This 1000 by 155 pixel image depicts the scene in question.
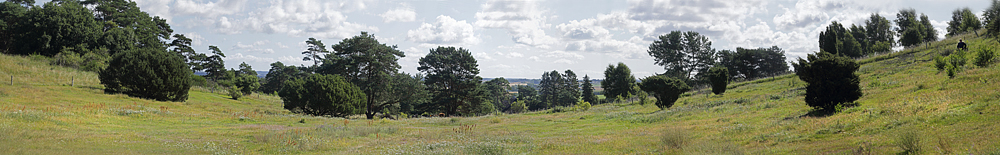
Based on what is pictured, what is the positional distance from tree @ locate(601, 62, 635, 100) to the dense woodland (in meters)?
0.16

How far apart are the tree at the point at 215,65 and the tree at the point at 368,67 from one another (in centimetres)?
4083

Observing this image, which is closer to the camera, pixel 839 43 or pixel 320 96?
pixel 320 96

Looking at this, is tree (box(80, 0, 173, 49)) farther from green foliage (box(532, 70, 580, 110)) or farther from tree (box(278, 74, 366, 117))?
green foliage (box(532, 70, 580, 110))

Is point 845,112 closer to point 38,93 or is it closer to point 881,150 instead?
point 881,150

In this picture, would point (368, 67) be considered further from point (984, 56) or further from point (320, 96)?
point (984, 56)

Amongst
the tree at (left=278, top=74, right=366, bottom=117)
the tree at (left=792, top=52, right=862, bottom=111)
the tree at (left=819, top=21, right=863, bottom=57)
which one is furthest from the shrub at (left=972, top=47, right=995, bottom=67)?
the tree at (left=278, top=74, right=366, bottom=117)

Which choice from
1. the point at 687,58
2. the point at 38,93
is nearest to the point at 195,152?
the point at 38,93

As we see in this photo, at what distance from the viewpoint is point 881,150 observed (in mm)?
8445

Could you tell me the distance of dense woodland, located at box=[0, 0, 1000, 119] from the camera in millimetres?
34406

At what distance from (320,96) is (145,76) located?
41.8 ft

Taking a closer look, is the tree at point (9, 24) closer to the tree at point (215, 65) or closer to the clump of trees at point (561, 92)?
the tree at point (215, 65)

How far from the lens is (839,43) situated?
60750mm

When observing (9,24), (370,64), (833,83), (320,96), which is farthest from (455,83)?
(9,24)

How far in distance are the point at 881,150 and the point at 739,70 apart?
249 feet
